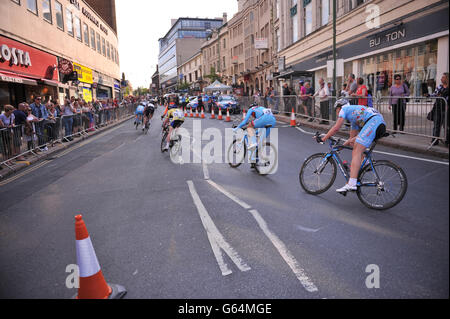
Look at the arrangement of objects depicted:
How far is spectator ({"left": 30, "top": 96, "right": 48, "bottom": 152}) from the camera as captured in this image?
43.1 ft

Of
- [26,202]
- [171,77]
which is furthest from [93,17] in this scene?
[171,77]

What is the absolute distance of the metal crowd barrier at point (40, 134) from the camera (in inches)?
422

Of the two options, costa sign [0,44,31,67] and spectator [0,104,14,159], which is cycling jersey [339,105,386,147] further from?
costa sign [0,44,31,67]

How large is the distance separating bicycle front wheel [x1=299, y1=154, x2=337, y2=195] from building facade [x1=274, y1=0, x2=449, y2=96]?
22.7 ft

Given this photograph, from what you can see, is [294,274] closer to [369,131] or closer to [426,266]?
[426,266]

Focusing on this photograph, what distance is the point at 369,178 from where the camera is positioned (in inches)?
215

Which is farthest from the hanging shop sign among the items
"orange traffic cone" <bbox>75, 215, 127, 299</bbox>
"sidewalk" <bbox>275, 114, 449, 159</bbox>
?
"orange traffic cone" <bbox>75, 215, 127, 299</bbox>

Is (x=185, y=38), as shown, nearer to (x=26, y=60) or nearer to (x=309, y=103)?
(x=26, y=60)

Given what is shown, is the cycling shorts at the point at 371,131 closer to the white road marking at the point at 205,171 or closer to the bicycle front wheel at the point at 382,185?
the bicycle front wheel at the point at 382,185

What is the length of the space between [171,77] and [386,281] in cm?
14165

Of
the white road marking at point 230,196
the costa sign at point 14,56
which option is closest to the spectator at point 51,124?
the costa sign at point 14,56

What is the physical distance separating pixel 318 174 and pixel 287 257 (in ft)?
9.23

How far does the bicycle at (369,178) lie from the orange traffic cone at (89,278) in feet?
12.9

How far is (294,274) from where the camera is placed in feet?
11.4
